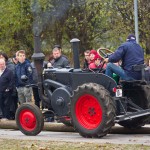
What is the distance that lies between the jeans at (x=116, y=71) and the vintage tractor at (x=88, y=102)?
12 centimetres

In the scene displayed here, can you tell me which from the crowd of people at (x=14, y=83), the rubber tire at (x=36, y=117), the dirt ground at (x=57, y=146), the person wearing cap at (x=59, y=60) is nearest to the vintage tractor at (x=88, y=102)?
the rubber tire at (x=36, y=117)

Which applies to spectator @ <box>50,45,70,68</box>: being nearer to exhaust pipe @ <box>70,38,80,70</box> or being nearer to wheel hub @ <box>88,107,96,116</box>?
exhaust pipe @ <box>70,38,80,70</box>

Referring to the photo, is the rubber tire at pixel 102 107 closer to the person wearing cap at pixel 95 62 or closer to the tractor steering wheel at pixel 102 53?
the tractor steering wheel at pixel 102 53

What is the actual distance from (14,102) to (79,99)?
4.45 m

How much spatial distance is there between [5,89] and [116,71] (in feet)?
14.8

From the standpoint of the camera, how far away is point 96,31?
3234 cm

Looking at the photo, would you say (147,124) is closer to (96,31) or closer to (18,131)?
(18,131)

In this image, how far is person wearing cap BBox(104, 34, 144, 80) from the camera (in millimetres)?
12125

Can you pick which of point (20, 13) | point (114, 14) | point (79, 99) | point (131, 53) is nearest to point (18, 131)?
point (79, 99)

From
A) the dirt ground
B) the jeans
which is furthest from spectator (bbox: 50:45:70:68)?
the dirt ground

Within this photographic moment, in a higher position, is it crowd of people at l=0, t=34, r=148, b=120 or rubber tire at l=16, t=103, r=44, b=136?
crowd of people at l=0, t=34, r=148, b=120

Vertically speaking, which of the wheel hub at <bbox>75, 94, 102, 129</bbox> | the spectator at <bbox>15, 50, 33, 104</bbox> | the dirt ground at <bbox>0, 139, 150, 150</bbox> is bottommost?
the dirt ground at <bbox>0, 139, 150, 150</bbox>

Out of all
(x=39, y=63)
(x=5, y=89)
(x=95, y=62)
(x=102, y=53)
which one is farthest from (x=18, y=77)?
(x=102, y=53)

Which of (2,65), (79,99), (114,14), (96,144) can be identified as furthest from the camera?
(114,14)
